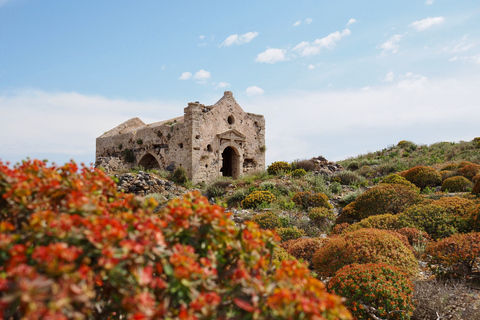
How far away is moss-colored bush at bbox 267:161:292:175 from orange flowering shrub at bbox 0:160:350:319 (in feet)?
59.7

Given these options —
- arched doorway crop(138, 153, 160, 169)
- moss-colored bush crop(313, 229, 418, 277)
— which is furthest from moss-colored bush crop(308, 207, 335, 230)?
arched doorway crop(138, 153, 160, 169)

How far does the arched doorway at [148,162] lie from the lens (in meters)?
21.7

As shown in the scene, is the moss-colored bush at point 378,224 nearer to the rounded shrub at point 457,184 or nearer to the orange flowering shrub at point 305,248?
the orange flowering shrub at point 305,248

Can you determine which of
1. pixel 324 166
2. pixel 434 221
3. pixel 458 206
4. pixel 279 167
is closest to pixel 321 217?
pixel 434 221

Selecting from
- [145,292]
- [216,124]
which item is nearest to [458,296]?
[145,292]

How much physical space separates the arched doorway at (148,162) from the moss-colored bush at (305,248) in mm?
15336

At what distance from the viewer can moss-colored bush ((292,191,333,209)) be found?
1316 cm

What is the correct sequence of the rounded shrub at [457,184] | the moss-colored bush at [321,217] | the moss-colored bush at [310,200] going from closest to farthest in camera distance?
1. the moss-colored bush at [321,217]
2. the moss-colored bush at [310,200]
3. the rounded shrub at [457,184]

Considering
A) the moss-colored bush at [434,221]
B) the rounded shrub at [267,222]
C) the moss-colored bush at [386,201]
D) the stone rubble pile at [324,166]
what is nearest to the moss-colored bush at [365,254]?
the moss-colored bush at [434,221]

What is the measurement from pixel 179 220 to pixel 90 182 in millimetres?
688

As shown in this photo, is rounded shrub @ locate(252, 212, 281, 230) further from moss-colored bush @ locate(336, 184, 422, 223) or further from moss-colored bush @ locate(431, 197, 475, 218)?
moss-colored bush @ locate(431, 197, 475, 218)

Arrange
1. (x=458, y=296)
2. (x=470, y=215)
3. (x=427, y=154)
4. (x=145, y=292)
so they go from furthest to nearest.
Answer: (x=427, y=154)
(x=470, y=215)
(x=458, y=296)
(x=145, y=292)

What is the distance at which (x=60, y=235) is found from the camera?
163cm

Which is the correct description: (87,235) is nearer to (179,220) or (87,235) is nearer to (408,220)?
(179,220)
